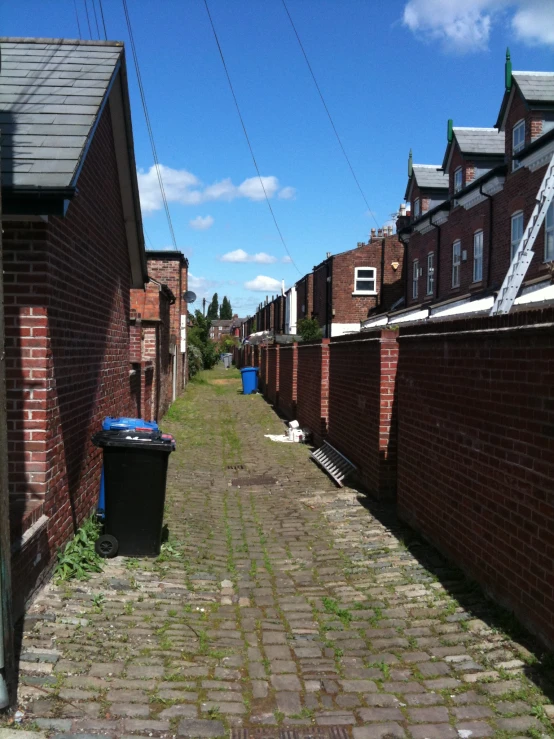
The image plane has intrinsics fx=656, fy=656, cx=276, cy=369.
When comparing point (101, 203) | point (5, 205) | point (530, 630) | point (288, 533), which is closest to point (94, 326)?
point (101, 203)

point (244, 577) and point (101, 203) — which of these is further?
point (101, 203)

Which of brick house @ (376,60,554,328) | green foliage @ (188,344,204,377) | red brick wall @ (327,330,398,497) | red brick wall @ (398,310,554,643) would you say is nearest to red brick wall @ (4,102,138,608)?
red brick wall @ (398,310,554,643)

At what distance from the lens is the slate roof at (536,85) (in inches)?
637

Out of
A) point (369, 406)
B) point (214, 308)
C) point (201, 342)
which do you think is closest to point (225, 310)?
point (214, 308)

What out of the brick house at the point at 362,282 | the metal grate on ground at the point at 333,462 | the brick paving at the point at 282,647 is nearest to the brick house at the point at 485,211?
the metal grate on ground at the point at 333,462

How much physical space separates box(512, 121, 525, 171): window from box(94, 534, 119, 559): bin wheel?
1455cm

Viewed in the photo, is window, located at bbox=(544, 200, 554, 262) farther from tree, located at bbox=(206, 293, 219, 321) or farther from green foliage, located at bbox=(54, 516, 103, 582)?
tree, located at bbox=(206, 293, 219, 321)

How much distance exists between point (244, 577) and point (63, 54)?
18.0 ft

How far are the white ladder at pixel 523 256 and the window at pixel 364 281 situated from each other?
23.8 meters

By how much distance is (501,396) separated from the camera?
15.0ft

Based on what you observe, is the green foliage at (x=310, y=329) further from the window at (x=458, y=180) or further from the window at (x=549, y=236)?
the window at (x=549, y=236)

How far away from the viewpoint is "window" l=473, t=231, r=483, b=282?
64.0 feet

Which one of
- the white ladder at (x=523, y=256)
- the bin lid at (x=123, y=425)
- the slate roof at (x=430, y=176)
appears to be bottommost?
the bin lid at (x=123, y=425)

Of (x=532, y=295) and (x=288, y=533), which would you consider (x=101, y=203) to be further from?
(x=532, y=295)
